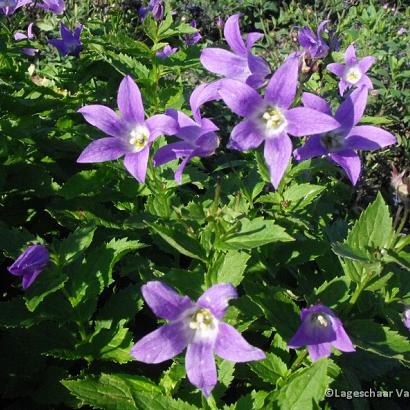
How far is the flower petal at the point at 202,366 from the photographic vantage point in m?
1.65

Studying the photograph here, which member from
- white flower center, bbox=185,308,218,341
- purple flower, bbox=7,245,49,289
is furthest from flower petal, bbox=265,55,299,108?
purple flower, bbox=7,245,49,289

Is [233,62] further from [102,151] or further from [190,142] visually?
[102,151]

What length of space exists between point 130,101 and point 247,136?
20.6 inches

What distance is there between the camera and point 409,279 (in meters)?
2.39

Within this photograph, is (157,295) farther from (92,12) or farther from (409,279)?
(92,12)

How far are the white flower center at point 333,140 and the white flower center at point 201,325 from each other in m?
0.75

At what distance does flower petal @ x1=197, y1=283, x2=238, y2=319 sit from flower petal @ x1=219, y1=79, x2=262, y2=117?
60cm

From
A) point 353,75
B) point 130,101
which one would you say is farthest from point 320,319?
point 353,75

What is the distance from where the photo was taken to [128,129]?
6.95 feet

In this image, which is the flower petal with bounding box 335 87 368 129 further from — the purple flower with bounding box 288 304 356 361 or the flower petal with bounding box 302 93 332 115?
the purple flower with bounding box 288 304 356 361

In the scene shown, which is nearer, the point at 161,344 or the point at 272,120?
the point at 161,344

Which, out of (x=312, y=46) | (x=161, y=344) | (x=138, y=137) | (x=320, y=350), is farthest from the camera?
(x=312, y=46)

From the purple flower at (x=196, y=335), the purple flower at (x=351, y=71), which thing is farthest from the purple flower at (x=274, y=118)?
the purple flower at (x=351, y=71)

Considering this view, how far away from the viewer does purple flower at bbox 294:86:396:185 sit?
1.85 m
